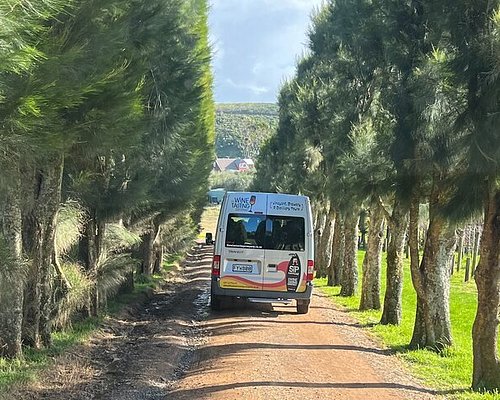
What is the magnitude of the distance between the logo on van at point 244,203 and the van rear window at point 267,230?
0.17m

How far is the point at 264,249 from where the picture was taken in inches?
651

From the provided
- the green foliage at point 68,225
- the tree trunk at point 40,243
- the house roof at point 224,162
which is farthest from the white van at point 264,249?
the house roof at point 224,162

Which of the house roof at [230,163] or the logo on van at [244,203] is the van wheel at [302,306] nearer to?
the logo on van at [244,203]

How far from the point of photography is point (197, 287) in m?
27.7

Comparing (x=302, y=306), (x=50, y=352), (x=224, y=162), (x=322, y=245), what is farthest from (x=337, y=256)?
(x=224, y=162)

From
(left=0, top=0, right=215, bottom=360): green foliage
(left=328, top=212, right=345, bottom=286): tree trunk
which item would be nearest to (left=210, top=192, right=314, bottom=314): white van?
(left=0, top=0, right=215, bottom=360): green foliage

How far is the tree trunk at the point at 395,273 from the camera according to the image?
1675 centimetres

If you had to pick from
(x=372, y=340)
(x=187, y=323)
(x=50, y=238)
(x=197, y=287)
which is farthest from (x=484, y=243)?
(x=197, y=287)

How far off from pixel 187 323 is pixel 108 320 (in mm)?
1928

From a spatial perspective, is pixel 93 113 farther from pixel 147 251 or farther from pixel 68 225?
pixel 147 251

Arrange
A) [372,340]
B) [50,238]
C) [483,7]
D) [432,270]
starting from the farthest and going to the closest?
[372,340] < [432,270] < [50,238] < [483,7]

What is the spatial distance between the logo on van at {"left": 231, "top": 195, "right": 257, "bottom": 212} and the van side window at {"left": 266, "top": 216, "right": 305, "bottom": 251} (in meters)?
0.55

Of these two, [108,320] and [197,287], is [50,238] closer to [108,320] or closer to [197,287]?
[108,320]

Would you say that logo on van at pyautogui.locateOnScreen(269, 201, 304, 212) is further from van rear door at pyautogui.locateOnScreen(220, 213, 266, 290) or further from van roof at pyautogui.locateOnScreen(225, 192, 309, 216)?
van rear door at pyautogui.locateOnScreen(220, 213, 266, 290)
